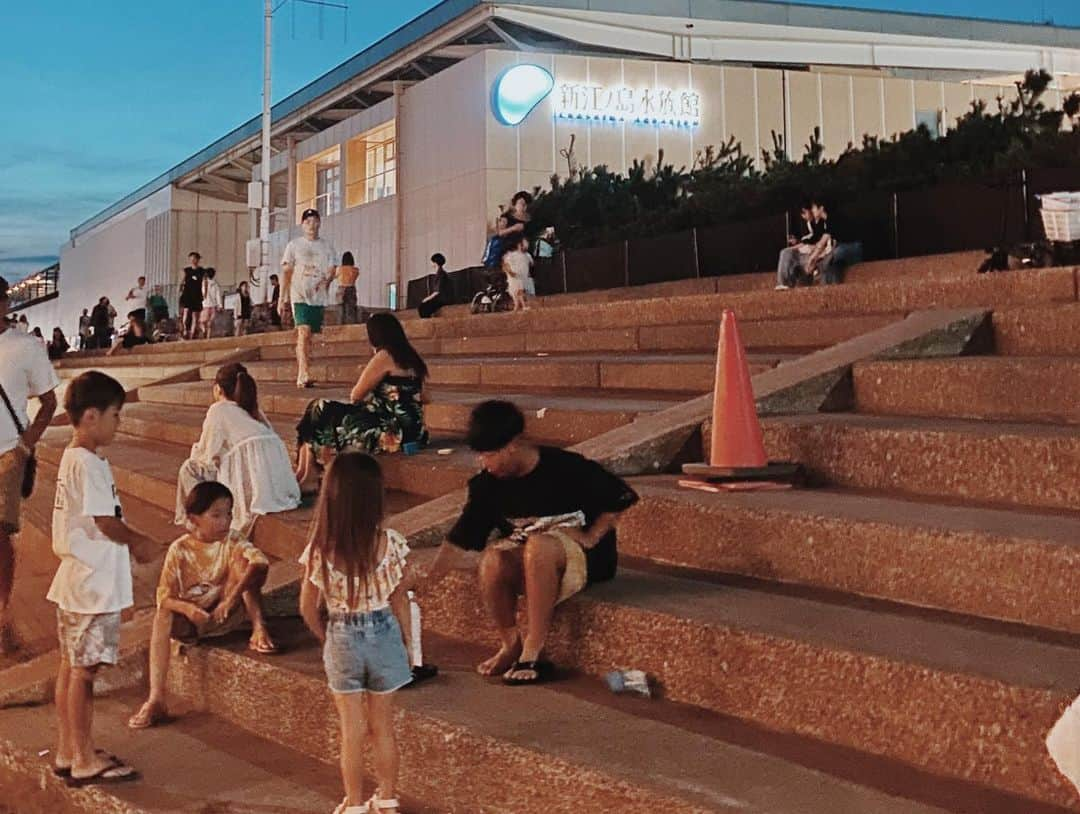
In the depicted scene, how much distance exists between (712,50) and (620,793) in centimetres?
2747

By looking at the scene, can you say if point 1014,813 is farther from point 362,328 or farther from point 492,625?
point 362,328

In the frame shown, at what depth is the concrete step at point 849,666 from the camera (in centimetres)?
293

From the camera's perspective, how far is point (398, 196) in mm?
28703

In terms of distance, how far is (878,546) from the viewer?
3.89m

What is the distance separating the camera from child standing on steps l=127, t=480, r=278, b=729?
15.3 feet

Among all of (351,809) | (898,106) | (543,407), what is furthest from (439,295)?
(898,106)

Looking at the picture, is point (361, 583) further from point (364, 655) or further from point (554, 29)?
point (554, 29)

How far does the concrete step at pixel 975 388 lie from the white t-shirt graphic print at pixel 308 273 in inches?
251

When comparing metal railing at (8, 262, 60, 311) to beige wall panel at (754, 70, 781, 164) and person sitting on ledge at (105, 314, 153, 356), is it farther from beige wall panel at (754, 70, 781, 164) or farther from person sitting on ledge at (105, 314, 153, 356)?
beige wall panel at (754, 70, 781, 164)

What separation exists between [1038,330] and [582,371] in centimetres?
341

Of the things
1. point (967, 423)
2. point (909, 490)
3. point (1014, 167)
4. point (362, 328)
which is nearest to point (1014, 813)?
point (909, 490)

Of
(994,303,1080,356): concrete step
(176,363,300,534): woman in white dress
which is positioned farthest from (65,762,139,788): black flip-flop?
(994,303,1080,356): concrete step

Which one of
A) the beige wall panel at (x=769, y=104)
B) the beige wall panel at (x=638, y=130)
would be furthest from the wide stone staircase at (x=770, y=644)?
the beige wall panel at (x=769, y=104)

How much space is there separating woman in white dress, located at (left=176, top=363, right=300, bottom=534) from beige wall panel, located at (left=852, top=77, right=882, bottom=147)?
25.1 m
